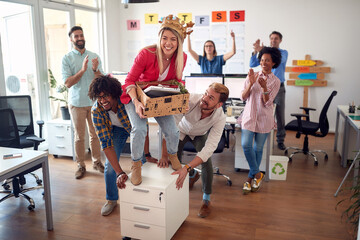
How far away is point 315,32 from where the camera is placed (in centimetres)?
573

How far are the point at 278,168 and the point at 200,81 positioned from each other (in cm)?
153

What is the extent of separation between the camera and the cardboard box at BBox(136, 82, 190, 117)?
2129mm

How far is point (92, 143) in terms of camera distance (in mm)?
4004

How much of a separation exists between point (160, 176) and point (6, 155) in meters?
1.18

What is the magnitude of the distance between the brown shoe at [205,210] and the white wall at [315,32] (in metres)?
3.69

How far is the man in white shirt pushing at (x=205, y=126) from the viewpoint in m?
2.53

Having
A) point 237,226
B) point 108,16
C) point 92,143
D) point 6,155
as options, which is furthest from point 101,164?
point 108,16

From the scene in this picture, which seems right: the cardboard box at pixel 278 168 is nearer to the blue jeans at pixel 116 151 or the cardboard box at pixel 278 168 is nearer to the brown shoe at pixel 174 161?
the brown shoe at pixel 174 161

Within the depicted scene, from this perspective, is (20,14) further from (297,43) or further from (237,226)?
(297,43)

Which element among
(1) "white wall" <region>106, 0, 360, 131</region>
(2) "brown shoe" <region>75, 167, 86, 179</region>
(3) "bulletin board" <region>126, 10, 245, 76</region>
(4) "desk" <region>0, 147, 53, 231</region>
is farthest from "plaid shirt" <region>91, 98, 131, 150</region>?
(1) "white wall" <region>106, 0, 360, 131</region>

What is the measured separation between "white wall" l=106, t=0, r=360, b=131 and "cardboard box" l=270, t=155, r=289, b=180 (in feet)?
8.40

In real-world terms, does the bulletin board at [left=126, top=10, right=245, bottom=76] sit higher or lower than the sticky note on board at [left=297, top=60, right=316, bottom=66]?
higher

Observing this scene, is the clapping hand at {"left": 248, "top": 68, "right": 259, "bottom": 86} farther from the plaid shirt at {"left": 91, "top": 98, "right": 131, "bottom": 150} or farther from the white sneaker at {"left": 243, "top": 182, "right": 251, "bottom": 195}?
the plaid shirt at {"left": 91, "top": 98, "right": 131, "bottom": 150}

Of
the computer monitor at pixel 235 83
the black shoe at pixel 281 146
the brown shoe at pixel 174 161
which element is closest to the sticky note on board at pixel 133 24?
the computer monitor at pixel 235 83
